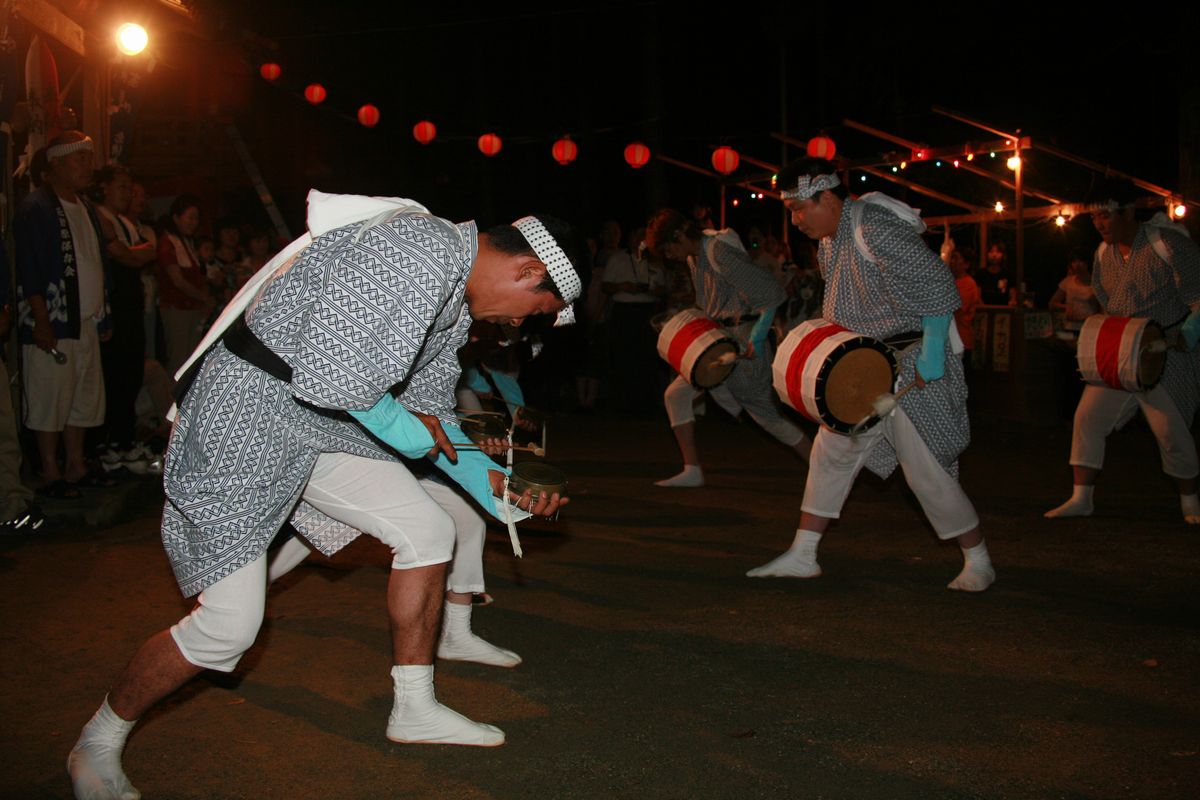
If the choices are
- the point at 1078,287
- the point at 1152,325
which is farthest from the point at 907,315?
the point at 1078,287

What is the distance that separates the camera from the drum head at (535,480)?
341 cm

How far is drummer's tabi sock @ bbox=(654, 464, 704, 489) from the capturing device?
26.9 ft

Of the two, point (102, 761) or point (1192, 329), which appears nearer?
point (102, 761)

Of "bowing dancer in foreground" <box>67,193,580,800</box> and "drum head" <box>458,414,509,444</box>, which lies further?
"drum head" <box>458,414,509,444</box>

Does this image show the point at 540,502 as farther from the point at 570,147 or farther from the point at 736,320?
the point at 570,147

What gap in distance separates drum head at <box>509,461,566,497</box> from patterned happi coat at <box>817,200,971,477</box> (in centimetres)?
231

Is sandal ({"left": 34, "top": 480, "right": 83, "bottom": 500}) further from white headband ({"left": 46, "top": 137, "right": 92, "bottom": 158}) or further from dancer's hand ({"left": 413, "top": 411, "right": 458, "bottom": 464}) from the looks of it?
dancer's hand ({"left": 413, "top": 411, "right": 458, "bottom": 464})

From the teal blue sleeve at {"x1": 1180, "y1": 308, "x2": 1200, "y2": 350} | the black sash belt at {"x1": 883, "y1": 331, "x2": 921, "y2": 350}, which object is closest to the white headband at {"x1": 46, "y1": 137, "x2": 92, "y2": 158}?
the black sash belt at {"x1": 883, "y1": 331, "x2": 921, "y2": 350}

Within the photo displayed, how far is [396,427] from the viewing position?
2961mm

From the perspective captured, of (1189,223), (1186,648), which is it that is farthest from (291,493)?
(1189,223)

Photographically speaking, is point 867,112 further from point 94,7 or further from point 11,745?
point 11,745

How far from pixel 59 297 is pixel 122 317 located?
1074 mm

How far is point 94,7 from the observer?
9438mm

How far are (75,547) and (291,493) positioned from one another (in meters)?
3.62
